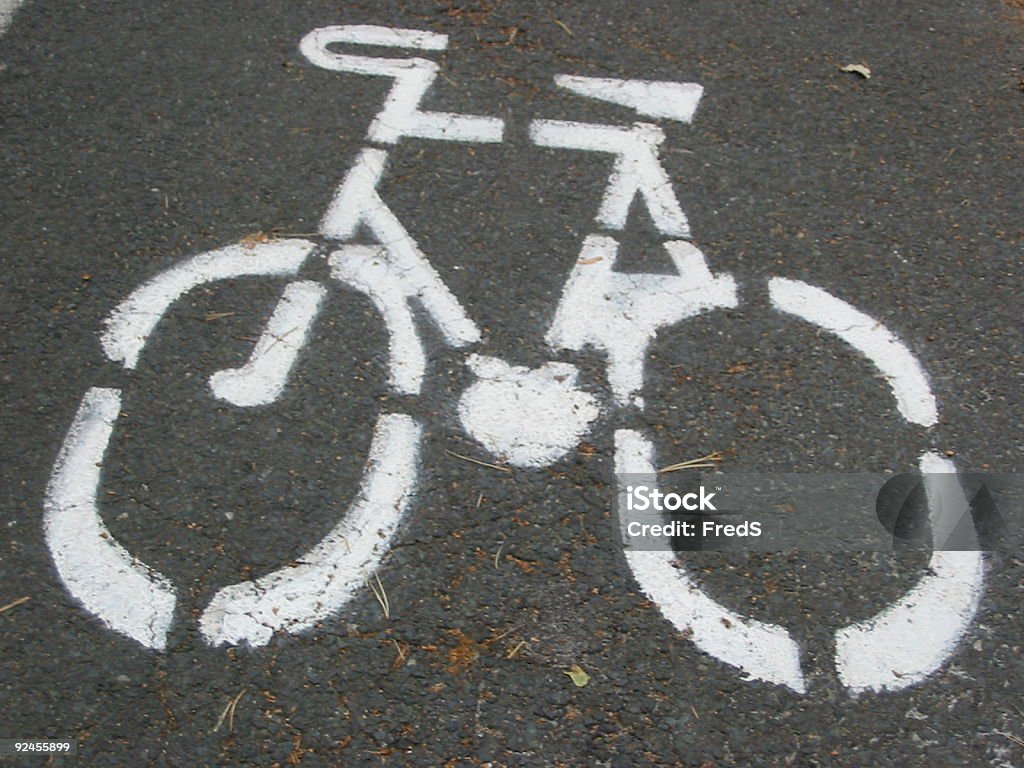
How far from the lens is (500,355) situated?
2895 mm

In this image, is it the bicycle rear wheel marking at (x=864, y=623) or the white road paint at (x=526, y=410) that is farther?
the white road paint at (x=526, y=410)

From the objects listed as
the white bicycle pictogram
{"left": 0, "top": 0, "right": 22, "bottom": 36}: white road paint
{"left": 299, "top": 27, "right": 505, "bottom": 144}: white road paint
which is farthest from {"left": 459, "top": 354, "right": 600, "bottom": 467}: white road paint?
{"left": 0, "top": 0, "right": 22, "bottom": 36}: white road paint

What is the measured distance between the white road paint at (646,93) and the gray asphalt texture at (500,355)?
3.2 inches

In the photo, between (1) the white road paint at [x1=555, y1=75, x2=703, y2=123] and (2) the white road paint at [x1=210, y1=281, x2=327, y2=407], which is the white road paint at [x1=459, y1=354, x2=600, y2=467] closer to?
(2) the white road paint at [x1=210, y1=281, x2=327, y2=407]

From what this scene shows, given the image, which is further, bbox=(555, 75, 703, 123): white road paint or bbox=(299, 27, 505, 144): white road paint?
bbox=(555, 75, 703, 123): white road paint

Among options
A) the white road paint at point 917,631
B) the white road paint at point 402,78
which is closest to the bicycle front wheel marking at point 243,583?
the white road paint at point 402,78

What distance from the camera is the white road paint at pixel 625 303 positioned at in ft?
9.57

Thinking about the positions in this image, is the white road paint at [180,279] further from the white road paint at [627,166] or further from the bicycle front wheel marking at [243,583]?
the white road paint at [627,166]

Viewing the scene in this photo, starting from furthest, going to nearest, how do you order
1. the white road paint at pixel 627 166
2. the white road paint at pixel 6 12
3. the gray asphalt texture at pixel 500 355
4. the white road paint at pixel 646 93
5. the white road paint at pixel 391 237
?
the white road paint at pixel 6 12 → the white road paint at pixel 646 93 → the white road paint at pixel 627 166 → the white road paint at pixel 391 237 → the gray asphalt texture at pixel 500 355

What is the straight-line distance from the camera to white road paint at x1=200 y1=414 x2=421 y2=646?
2336 mm

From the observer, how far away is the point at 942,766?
2.21 m

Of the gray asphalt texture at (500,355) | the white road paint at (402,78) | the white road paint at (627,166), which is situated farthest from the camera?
the white road paint at (402,78)

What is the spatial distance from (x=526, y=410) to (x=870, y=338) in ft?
3.26

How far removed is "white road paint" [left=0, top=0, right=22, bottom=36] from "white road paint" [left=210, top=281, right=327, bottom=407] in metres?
1.77
